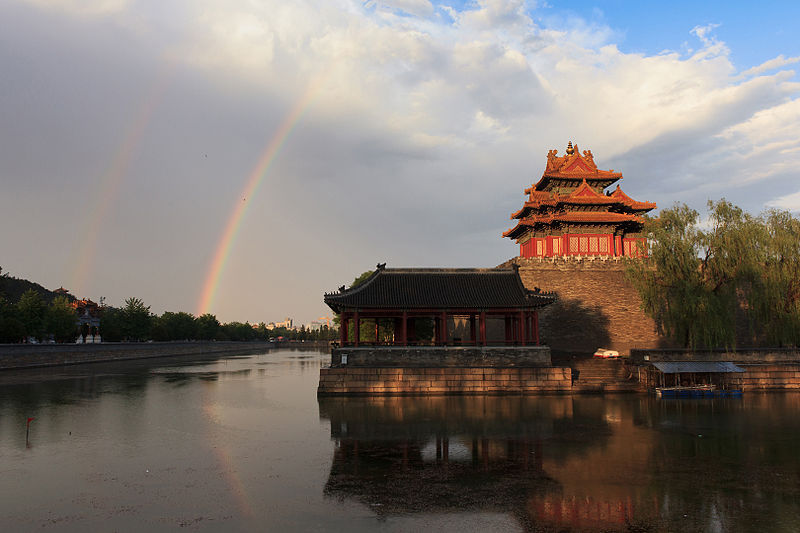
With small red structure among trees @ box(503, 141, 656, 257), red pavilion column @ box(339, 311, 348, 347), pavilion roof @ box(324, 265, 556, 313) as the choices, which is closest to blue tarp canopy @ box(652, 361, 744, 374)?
pavilion roof @ box(324, 265, 556, 313)

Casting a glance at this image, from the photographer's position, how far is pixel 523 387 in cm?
2747

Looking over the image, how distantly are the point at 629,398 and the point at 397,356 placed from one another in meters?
12.3

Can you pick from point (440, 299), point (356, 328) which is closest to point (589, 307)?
point (440, 299)

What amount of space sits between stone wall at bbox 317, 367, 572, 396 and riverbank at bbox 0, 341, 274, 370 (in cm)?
2970

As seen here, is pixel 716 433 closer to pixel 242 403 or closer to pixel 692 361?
pixel 692 361

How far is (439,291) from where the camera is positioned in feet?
105

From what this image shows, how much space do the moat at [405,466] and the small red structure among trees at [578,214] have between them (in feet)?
76.7

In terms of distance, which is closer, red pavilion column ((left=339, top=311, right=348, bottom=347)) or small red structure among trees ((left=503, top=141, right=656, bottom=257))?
red pavilion column ((left=339, top=311, right=348, bottom=347))

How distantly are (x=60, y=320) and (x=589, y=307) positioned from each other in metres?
57.5

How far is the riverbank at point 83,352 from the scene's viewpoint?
40.7 m

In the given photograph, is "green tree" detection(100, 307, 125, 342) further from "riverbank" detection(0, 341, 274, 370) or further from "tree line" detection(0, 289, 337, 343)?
"riverbank" detection(0, 341, 274, 370)

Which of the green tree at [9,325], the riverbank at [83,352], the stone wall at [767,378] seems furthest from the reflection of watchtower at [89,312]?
the stone wall at [767,378]

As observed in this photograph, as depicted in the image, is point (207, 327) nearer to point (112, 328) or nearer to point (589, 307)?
point (112, 328)

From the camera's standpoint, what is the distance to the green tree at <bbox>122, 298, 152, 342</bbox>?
74.8 metres
